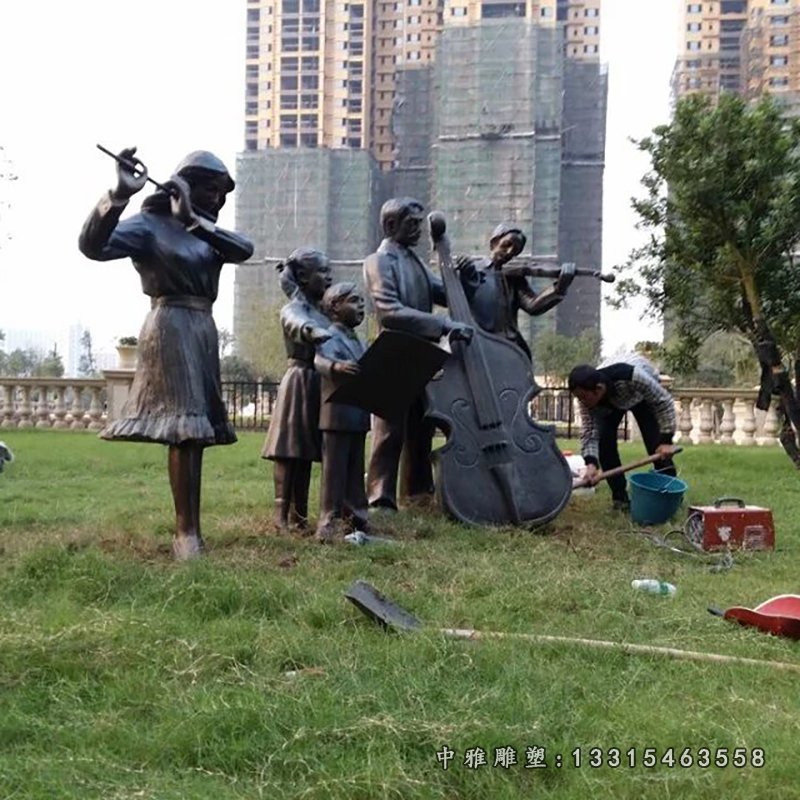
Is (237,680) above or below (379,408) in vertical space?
below

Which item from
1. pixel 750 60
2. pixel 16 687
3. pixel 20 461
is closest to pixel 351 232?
pixel 750 60

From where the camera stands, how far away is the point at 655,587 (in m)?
4.10

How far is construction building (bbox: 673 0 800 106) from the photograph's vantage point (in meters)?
43.1

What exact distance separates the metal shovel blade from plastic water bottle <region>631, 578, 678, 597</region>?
1.17m

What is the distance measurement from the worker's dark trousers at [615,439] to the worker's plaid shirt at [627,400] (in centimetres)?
12

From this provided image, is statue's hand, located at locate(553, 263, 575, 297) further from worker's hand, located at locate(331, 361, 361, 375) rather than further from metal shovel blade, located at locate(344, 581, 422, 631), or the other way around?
metal shovel blade, located at locate(344, 581, 422, 631)

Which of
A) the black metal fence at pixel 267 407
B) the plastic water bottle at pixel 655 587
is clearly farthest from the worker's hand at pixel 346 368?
the black metal fence at pixel 267 407

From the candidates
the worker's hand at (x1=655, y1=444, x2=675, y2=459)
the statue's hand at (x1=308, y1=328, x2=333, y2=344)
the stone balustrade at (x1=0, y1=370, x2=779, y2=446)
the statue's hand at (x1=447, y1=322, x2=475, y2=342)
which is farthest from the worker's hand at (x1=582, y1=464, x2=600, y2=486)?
the stone balustrade at (x1=0, y1=370, x2=779, y2=446)

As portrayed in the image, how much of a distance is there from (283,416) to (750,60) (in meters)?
46.2

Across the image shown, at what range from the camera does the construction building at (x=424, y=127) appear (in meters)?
42.5

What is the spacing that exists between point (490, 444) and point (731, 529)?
1.46m

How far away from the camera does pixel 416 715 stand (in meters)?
2.47

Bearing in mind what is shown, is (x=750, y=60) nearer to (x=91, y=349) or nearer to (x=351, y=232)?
(x=351, y=232)

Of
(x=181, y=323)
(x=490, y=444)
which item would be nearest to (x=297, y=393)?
(x=181, y=323)
